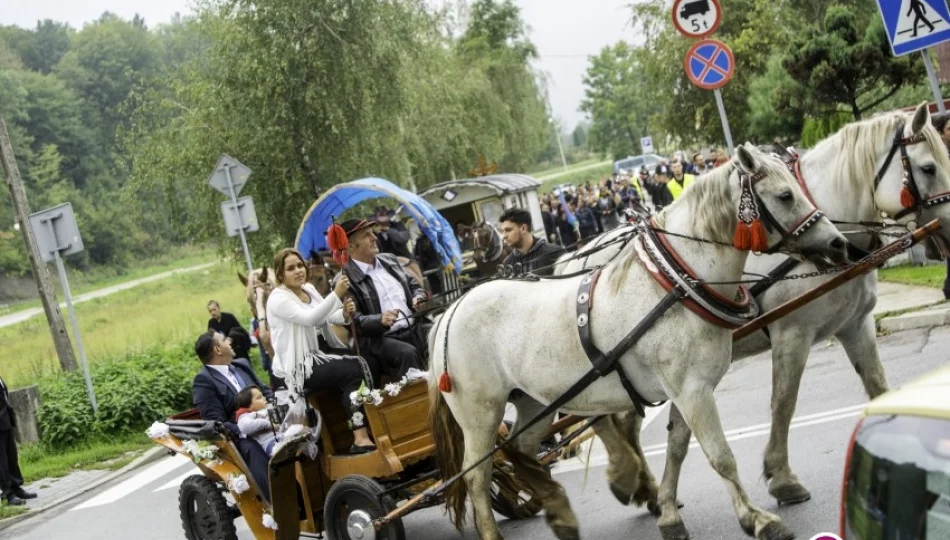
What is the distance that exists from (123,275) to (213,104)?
177 feet

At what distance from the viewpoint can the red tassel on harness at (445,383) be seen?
23.1ft

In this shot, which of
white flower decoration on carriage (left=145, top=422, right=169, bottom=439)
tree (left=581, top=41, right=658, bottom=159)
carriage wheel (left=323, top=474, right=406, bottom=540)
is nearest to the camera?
carriage wheel (left=323, top=474, right=406, bottom=540)

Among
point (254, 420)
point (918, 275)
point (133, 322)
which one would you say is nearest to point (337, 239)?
point (254, 420)

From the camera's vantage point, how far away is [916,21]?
858 cm

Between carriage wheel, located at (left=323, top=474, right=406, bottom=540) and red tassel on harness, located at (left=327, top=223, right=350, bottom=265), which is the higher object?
red tassel on harness, located at (left=327, top=223, right=350, bottom=265)

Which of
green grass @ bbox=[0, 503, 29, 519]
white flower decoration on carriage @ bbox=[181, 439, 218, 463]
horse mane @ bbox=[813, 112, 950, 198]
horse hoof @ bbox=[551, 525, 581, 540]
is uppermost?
horse mane @ bbox=[813, 112, 950, 198]

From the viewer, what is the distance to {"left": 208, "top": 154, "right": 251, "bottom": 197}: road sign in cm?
1708

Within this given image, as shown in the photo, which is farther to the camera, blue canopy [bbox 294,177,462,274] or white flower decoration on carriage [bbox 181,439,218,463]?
blue canopy [bbox 294,177,462,274]

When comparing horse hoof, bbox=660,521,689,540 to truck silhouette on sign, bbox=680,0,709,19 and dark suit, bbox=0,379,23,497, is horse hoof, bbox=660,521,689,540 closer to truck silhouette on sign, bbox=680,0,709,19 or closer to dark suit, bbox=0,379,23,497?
truck silhouette on sign, bbox=680,0,709,19

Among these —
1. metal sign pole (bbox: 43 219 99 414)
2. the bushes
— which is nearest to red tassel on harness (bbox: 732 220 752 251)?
metal sign pole (bbox: 43 219 99 414)

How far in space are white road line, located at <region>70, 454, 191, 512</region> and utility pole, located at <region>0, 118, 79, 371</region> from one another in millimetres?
4189

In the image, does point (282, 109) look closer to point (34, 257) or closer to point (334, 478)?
point (34, 257)

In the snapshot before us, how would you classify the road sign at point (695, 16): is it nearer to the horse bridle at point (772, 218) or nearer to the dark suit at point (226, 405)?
the dark suit at point (226, 405)

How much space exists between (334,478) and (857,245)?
12.1ft
